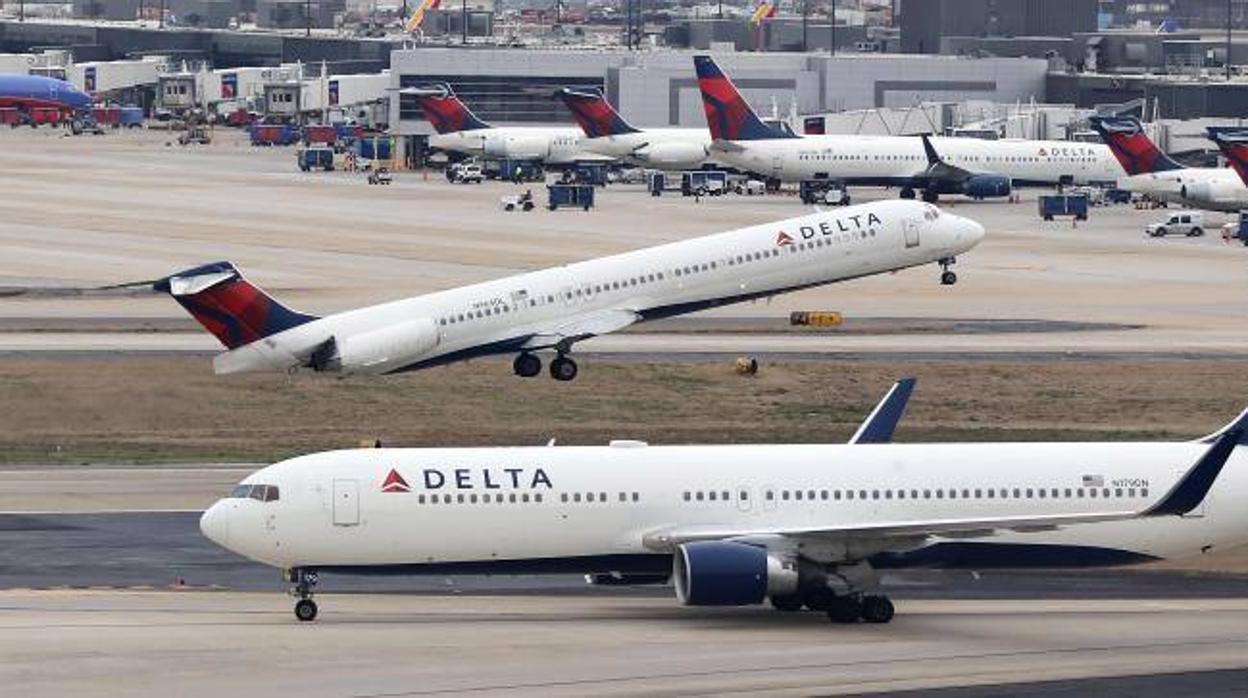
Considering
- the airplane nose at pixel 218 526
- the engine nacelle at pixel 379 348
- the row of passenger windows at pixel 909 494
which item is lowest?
the engine nacelle at pixel 379 348

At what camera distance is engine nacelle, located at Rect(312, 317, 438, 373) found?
86.7 metres

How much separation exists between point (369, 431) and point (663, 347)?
2032 centimetres

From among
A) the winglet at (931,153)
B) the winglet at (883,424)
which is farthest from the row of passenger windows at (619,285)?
the winglet at (931,153)

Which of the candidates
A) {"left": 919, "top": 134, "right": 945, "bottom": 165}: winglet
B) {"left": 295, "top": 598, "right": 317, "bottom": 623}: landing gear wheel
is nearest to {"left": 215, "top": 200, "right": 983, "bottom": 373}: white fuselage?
{"left": 295, "top": 598, "right": 317, "bottom": 623}: landing gear wheel

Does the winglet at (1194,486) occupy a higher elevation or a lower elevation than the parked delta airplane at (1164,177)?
higher

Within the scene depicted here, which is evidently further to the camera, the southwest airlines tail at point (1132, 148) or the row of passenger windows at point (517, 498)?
the southwest airlines tail at point (1132, 148)

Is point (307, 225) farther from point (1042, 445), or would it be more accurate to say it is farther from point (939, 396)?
point (1042, 445)

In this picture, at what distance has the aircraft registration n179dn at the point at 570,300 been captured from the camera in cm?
8388

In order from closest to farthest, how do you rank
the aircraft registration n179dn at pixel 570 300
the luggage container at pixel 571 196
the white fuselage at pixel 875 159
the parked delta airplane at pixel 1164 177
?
the aircraft registration n179dn at pixel 570 300 → the parked delta airplane at pixel 1164 177 → the luggage container at pixel 571 196 → the white fuselage at pixel 875 159

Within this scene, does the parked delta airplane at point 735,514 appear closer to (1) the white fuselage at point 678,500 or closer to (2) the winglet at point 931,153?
(1) the white fuselage at point 678,500

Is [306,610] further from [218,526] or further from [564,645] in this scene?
[564,645]

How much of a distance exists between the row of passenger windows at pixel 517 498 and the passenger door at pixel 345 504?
1242 millimetres

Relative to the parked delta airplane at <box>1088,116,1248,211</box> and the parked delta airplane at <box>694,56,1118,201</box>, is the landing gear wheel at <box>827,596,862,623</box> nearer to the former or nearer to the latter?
the parked delta airplane at <box>1088,116,1248,211</box>

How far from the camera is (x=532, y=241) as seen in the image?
498 feet
